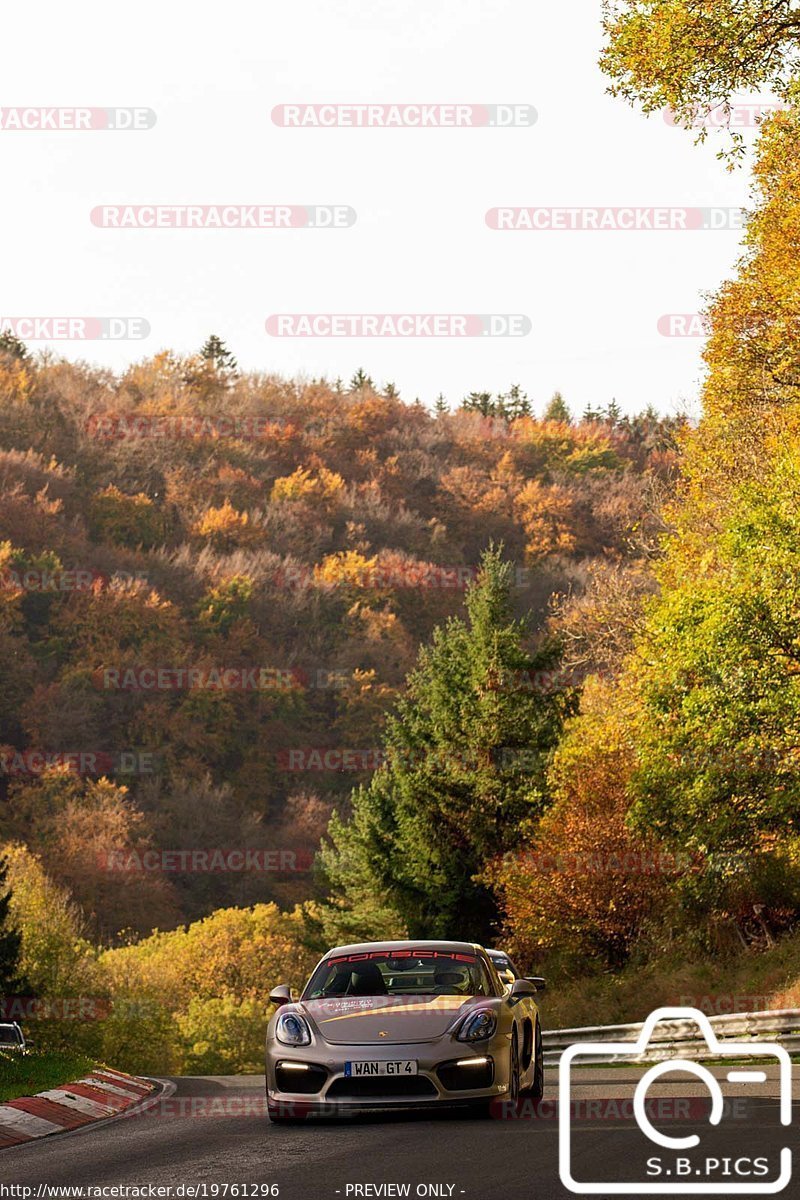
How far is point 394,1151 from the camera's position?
1000 centimetres

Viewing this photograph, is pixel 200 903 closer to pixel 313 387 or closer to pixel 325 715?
pixel 325 715

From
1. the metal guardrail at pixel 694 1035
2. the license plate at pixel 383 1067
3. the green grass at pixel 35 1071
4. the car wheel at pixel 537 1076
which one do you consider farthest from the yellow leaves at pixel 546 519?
the license plate at pixel 383 1067

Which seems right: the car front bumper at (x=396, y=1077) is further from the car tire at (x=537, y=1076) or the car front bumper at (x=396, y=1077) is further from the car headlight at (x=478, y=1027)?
the car tire at (x=537, y=1076)

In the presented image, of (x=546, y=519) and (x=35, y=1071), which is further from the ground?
(x=546, y=519)

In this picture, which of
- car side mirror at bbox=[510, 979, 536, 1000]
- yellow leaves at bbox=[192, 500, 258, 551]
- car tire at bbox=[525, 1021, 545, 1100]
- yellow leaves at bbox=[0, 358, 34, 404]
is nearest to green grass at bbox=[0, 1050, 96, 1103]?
car tire at bbox=[525, 1021, 545, 1100]

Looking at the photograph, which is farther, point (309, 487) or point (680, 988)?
point (309, 487)

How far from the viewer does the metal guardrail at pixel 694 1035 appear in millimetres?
20953

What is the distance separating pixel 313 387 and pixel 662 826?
13295 cm

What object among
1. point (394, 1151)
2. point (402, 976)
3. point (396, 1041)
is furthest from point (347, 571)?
point (394, 1151)

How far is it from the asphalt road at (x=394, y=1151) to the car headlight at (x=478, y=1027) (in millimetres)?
637

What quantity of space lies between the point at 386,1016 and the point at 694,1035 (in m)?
13.4

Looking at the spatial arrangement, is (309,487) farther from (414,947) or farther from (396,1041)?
(396,1041)

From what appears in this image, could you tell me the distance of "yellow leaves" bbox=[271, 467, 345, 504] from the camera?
136m

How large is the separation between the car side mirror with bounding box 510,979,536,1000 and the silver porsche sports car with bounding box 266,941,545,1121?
0.02m
